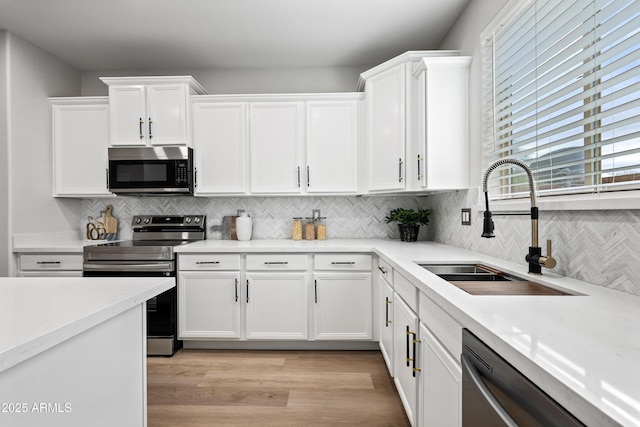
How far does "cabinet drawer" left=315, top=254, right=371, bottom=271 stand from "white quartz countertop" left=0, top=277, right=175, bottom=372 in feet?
5.25

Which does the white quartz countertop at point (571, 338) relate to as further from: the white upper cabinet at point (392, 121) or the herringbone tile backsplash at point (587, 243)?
the white upper cabinet at point (392, 121)

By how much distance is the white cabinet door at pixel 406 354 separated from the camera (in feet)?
5.22

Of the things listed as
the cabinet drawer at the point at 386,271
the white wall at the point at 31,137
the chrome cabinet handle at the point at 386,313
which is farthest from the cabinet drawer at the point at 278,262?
the white wall at the point at 31,137

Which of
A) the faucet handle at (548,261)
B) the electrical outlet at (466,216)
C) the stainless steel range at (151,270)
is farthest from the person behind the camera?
the stainless steel range at (151,270)

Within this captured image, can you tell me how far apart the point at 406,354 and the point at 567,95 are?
4.64 feet

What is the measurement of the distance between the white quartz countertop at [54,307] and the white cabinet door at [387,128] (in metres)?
1.93

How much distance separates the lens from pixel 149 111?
3.06m

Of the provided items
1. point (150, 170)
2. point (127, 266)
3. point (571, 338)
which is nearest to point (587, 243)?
point (571, 338)

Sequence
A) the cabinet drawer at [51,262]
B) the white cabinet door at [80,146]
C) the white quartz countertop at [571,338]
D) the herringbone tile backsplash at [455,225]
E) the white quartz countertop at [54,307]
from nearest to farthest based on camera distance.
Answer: the white quartz countertop at [571,338], the white quartz countertop at [54,307], the herringbone tile backsplash at [455,225], the cabinet drawer at [51,262], the white cabinet door at [80,146]

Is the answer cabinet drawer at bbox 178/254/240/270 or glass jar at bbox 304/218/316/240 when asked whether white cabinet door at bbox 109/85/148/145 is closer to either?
cabinet drawer at bbox 178/254/240/270

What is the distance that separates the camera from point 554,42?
1.54 metres

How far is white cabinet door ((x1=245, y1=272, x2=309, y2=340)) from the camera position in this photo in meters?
2.81

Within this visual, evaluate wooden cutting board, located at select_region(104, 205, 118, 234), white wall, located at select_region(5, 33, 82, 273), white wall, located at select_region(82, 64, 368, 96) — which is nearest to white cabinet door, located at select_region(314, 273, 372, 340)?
white wall, located at select_region(82, 64, 368, 96)

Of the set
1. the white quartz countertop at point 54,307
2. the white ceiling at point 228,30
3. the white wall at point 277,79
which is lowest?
the white quartz countertop at point 54,307
